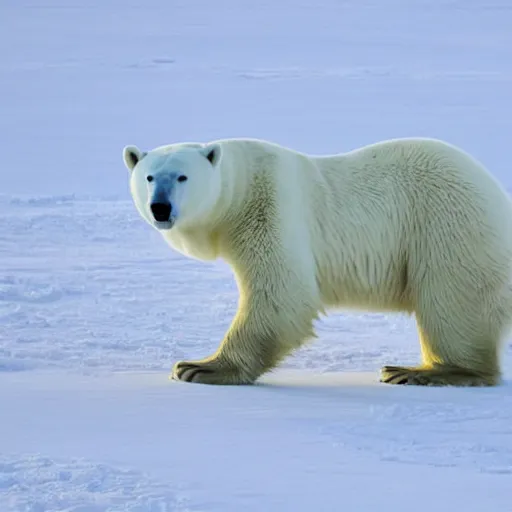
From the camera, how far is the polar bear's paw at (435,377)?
193 inches

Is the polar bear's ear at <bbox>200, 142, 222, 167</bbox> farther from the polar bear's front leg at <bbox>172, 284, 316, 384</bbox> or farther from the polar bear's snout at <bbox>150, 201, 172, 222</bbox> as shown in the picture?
the polar bear's front leg at <bbox>172, 284, 316, 384</bbox>

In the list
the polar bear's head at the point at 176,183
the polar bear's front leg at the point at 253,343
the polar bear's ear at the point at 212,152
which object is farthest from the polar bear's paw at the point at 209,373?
the polar bear's ear at the point at 212,152

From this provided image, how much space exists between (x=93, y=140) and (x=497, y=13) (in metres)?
15.6

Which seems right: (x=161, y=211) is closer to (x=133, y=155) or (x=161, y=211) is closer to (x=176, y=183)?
(x=176, y=183)

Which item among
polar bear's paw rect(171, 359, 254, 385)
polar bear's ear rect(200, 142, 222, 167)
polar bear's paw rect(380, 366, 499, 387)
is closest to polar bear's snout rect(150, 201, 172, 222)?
polar bear's ear rect(200, 142, 222, 167)

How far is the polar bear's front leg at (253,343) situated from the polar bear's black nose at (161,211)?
0.47 meters

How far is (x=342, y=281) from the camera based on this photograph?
5086 mm

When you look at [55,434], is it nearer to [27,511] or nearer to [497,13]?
[27,511]

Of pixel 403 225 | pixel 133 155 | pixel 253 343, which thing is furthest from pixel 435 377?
pixel 133 155

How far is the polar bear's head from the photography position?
4.62 metres

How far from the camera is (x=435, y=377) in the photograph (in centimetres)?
493

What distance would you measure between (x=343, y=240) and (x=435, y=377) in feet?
2.13

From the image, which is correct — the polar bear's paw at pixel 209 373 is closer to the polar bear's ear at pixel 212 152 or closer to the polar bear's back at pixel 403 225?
the polar bear's back at pixel 403 225

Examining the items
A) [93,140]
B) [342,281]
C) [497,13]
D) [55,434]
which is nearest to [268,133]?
[93,140]
